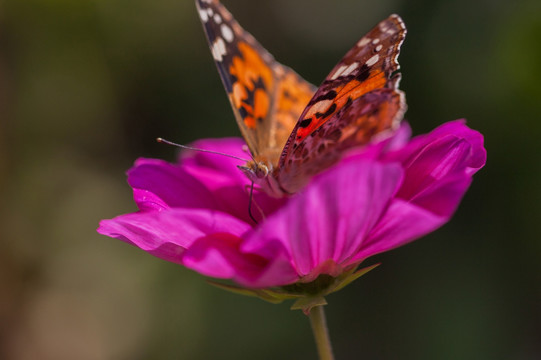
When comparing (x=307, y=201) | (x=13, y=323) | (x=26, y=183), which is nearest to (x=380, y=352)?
(x=13, y=323)

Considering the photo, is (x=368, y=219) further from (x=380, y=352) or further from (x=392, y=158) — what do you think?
(x=380, y=352)

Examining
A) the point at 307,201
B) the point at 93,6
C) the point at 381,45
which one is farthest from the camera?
the point at 93,6

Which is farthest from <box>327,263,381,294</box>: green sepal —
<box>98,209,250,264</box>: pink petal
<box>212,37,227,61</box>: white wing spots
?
<box>212,37,227,61</box>: white wing spots

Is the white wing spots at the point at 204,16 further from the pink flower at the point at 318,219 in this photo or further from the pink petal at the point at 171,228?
the pink petal at the point at 171,228

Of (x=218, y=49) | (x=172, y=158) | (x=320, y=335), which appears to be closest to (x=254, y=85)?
(x=218, y=49)

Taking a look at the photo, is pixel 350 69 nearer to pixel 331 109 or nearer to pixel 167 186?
pixel 331 109

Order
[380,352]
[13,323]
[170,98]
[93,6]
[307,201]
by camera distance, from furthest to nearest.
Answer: [170,98]
[93,6]
[380,352]
[13,323]
[307,201]
